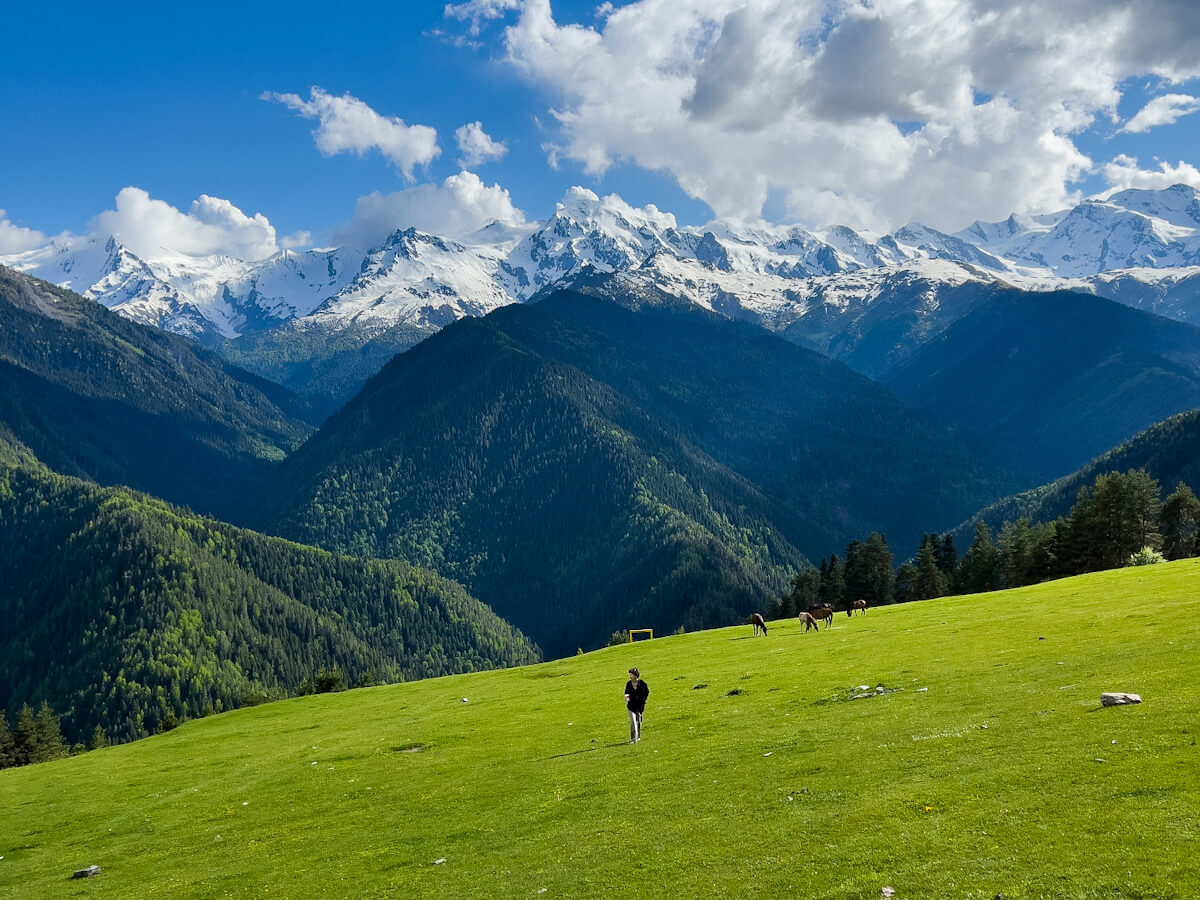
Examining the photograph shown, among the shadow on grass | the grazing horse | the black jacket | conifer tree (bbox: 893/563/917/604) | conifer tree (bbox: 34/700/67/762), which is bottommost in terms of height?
conifer tree (bbox: 34/700/67/762)

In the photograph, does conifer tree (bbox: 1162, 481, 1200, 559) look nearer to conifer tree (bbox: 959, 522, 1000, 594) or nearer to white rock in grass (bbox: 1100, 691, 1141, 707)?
conifer tree (bbox: 959, 522, 1000, 594)

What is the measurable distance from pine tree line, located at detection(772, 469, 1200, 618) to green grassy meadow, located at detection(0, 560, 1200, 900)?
208 ft

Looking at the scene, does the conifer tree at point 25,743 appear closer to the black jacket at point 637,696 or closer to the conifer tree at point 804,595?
the conifer tree at point 804,595

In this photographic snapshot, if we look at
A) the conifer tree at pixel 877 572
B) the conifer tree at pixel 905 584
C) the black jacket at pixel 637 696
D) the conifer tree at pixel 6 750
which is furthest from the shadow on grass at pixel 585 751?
the conifer tree at pixel 6 750

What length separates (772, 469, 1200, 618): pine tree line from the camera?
11431cm

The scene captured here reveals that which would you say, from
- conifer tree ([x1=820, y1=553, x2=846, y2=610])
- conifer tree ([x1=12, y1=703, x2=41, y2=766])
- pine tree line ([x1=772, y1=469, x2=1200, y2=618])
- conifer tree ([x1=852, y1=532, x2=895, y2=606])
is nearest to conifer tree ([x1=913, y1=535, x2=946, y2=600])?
pine tree line ([x1=772, y1=469, x2=1200, y2=618])

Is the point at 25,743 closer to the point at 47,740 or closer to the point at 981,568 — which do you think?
the point at 47,740

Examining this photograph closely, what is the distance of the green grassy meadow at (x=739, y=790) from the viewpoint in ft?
63.4

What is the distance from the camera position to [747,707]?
1609 inches

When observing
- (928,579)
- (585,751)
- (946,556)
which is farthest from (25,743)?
(946,556)

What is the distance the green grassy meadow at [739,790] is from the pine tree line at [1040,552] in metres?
63.5

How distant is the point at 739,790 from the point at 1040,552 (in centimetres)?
11550

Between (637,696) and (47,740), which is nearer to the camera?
(637,696)

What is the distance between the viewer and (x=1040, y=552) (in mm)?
124500
